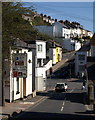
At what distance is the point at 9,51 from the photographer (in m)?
29.2

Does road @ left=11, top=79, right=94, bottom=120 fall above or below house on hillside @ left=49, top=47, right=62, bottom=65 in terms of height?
below

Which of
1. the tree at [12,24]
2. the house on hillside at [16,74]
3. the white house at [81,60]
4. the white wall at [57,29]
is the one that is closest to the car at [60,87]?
the house on hillside at [16,74]

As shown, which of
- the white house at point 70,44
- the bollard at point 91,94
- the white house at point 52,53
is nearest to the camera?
the bollard at point 91,94

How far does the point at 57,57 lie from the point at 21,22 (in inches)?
2828

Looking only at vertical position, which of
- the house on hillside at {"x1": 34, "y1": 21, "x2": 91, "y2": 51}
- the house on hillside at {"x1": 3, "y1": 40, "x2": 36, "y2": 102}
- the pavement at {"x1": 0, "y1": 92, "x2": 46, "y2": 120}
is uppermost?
the house on hillside at {"x1": 34, "y1": 21, "x2": 91, "y2": 51}

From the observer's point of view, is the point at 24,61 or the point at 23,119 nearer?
the point at 23,119

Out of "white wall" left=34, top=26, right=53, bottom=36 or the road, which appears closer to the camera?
the road

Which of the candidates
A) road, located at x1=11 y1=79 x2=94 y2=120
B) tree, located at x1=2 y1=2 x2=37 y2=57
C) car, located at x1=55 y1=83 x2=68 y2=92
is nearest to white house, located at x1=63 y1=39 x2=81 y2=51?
car, located at x1=55 y1=83 x2=68 y2=92

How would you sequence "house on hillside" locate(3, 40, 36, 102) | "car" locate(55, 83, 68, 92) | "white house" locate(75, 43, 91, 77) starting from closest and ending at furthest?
"house on hillside" locate(3, 40, 36, 102) < "car" locate(55, 83, 68, 92) < "white house" locate(75, 43, 91, 77)

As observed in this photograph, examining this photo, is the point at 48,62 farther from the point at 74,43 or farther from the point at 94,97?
the point at 94,97

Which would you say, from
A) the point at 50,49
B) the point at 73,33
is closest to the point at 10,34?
the point at 50,49

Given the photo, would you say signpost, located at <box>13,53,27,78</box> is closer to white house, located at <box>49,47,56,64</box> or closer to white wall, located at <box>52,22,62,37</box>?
white house, located at <box>49,47,56,64</box>

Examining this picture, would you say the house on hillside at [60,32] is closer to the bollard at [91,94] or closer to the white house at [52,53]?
the white house at [52,53]

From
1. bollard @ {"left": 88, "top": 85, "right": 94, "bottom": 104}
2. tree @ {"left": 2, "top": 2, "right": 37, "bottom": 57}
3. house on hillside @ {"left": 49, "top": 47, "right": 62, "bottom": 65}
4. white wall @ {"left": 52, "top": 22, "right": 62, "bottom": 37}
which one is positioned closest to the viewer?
tree @ {"left": 2, "top": 2, "right": 37, "bottom": 57}
